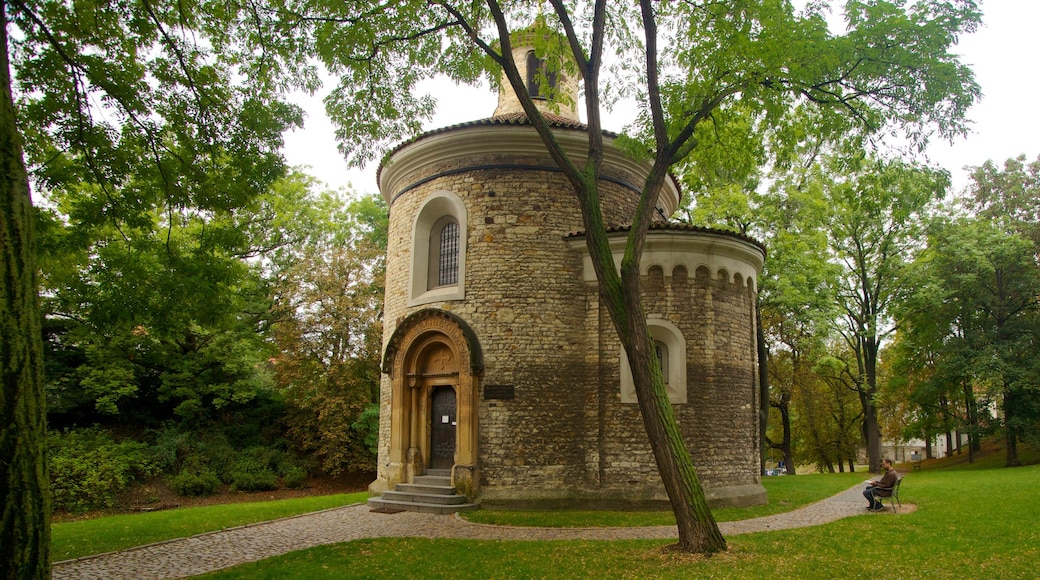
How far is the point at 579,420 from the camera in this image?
42.0 ft

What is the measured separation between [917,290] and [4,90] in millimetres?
26701

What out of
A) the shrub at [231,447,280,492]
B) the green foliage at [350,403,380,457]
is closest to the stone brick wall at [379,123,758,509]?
the green foliage at [350,403,380,457]

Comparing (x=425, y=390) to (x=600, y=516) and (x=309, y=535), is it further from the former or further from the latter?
(x=600, y=516)

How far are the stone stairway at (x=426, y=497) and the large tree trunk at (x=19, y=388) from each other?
851cm

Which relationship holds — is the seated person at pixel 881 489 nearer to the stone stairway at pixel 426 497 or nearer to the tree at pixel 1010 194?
the stone stairway at pixel 426 497

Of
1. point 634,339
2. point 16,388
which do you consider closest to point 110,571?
point 16,388

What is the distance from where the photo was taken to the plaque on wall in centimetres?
1291

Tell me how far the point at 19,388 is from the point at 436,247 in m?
10.9

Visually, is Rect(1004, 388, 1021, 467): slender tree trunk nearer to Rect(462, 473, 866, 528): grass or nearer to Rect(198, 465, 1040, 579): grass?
Rect(462, 473, 866, 528): grass

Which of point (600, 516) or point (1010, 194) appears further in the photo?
point (1010, 194)

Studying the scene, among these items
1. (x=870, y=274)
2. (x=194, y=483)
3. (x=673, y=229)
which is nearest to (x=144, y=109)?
(x=673, y=229)

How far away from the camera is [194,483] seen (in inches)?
727

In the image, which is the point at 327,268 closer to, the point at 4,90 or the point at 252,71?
the point at 252,71

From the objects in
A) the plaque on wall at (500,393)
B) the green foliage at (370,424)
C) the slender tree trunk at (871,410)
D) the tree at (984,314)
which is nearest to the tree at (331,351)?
the green foliage at (370,424)
